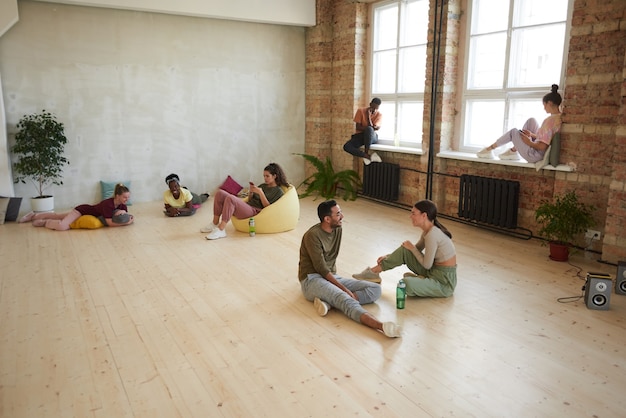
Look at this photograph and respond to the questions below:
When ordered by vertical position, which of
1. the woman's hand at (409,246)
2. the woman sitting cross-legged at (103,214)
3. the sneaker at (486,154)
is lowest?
the woman sitting cross-legged at (103,214)

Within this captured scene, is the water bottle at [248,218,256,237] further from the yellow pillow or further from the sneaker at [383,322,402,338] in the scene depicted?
the sneaker at [383,322,402,338]

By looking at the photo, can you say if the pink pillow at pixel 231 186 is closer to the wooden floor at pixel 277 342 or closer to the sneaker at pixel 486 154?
the wooden floor at pixel 277 342

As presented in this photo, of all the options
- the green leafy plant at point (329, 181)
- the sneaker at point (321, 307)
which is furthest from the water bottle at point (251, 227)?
the green leafy plant at point (329, 181)

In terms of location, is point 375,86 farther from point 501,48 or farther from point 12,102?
point 12,102

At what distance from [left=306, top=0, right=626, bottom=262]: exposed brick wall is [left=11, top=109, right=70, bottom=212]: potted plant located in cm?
→ 470

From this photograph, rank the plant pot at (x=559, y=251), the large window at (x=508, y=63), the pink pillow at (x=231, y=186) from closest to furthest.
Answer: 1. the plant pot at (x=559, y=251)
2. the large window at (x=508, y=63)
3. the pink pillow at (x=231, y=186)

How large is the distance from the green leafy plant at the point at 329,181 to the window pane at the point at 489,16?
3286mm

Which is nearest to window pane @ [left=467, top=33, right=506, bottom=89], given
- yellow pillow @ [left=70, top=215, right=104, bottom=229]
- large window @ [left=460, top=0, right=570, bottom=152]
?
large window @ [left=460, top=0, right=570, bottom=152]

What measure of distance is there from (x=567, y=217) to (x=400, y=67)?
4.04m

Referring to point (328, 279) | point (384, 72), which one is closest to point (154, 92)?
point (384, 72)

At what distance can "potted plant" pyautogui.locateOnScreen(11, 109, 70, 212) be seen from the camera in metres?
7.12

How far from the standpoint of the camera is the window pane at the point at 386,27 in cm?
838

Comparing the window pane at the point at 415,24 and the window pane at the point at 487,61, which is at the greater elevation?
the window pane at the point at 415,24

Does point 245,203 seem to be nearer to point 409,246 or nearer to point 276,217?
point 276,217
